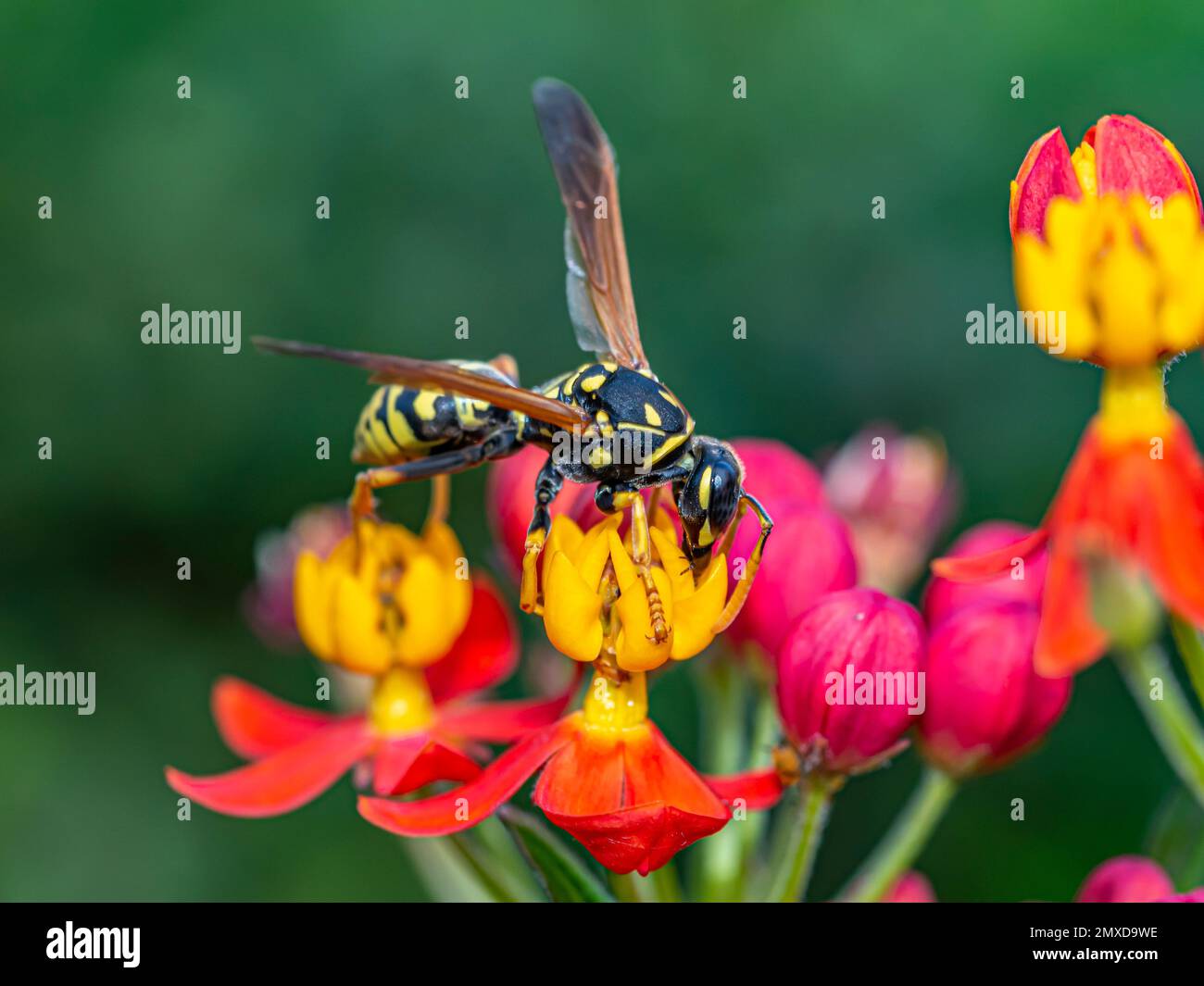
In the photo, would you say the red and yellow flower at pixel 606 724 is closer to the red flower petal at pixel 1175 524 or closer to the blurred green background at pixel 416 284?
the red flower petal at pixel 1175 524

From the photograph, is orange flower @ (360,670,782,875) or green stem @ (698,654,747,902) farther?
green stem @ (698,654,747,902)

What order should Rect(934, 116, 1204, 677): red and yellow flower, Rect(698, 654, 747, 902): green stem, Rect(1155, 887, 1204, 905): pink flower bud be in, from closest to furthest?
1. Rect(934, 116, 1204, 677): red and yellow flower
2. Rect(1155, 887, 1204, 905): pink flower bud
3. Rect(698, 654, 747, 902): green stem

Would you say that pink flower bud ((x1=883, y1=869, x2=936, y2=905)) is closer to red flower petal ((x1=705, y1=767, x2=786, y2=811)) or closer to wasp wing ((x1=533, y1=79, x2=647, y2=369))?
red flower petal ((x1=705, y1=767, x2=786, y2=811))

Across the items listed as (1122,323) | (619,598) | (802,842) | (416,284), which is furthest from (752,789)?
(416,284)

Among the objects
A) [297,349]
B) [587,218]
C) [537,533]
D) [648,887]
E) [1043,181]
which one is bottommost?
[648,887]

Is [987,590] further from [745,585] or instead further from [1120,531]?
[1120,531]

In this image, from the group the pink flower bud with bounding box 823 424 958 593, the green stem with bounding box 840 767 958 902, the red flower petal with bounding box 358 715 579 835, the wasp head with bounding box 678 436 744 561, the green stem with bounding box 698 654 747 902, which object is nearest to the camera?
the red flower petal with bounding box 358 715 579 835

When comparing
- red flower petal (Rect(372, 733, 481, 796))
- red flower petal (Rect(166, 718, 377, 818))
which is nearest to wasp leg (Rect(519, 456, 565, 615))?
red flower petal (Rect(372, 733, 481, 796))

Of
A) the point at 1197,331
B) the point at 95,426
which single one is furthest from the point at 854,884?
the point at 95,426
